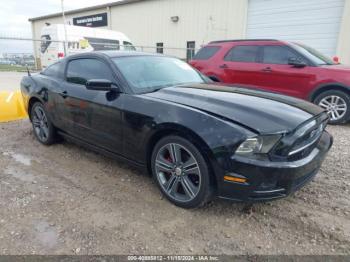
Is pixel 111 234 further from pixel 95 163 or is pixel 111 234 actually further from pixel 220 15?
pixel 220 15

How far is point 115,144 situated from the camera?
3.20 metres

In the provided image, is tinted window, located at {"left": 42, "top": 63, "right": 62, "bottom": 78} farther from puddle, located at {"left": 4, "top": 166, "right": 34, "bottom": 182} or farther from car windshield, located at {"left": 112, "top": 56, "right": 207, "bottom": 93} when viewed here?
puddle, located at {"left": 4, "top": 166, "right": 34, "bottom": 182}

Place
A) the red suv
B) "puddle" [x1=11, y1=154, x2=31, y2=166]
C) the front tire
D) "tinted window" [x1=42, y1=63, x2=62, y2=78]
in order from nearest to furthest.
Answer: the front tire → "puddle" [x1=11, y1=154, x2=31, y2=166] → "tinted window" [x1=42, y1=63, x2=62, y2=78] → the red suv

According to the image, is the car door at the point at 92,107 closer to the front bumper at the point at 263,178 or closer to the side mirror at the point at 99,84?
the side mirror at the point at 99,84

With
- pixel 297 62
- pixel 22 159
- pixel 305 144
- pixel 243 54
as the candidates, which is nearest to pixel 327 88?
pixel 297 62

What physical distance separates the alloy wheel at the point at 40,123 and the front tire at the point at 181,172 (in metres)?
2.44

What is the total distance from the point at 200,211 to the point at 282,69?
Result: 4.46m

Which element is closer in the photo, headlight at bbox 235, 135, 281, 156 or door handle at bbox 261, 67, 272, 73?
headlight at bbox 235, 135, 281, 156

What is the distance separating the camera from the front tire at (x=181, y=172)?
2475 millimetres

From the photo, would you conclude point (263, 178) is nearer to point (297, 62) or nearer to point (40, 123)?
point (40, 123)

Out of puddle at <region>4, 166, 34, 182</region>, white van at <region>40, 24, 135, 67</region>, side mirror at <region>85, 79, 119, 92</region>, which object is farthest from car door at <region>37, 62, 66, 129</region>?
white van at <region>40, 24, 135, 67</region>

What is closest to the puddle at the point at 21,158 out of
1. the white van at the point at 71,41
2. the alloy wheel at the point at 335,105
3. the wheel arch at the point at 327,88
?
the wheel arch at the point at 327,88

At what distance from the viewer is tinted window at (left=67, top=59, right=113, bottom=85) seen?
133 inches

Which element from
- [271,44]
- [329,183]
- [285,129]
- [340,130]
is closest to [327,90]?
[340,130]
